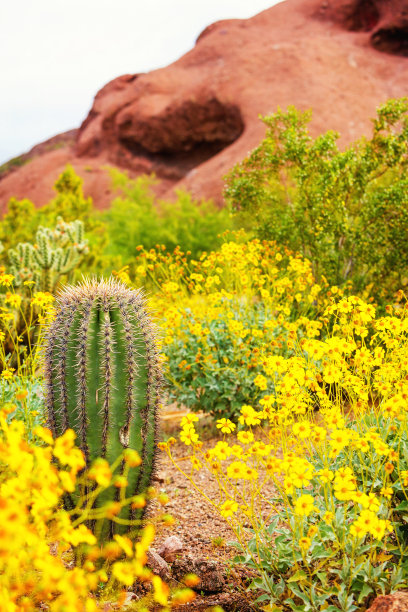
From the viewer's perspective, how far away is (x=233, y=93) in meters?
19.5

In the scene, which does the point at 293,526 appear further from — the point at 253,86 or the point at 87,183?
the point at 87,183

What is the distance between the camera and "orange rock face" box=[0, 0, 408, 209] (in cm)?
1844

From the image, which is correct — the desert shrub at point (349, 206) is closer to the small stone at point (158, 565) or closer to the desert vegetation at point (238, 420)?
the desert vegetation at point (238, 420)

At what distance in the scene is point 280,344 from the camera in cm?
438

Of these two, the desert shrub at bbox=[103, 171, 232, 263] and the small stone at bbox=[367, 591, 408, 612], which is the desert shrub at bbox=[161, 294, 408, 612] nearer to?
the small stone at bbox=[367, 591, 408, 612]

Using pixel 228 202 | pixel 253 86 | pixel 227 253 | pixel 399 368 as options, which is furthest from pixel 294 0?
pixel 399 368

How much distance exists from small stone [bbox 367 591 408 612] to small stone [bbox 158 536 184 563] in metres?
1.01

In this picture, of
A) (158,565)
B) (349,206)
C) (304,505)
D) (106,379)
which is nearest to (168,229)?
(349,206)

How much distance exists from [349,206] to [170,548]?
4.88 meters

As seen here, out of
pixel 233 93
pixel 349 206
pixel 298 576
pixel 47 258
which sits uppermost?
pixel 233 93

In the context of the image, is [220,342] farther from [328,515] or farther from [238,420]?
[328,515]

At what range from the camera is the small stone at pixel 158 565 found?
2.46 meters

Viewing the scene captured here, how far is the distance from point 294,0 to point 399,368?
2444cm

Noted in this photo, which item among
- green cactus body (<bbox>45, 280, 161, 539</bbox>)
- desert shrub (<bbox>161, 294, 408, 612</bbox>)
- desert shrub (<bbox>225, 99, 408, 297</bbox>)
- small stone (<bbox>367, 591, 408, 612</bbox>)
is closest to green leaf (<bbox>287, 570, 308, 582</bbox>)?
desert shrub (<bbox>161, 294, 408, 612</bbox>)
